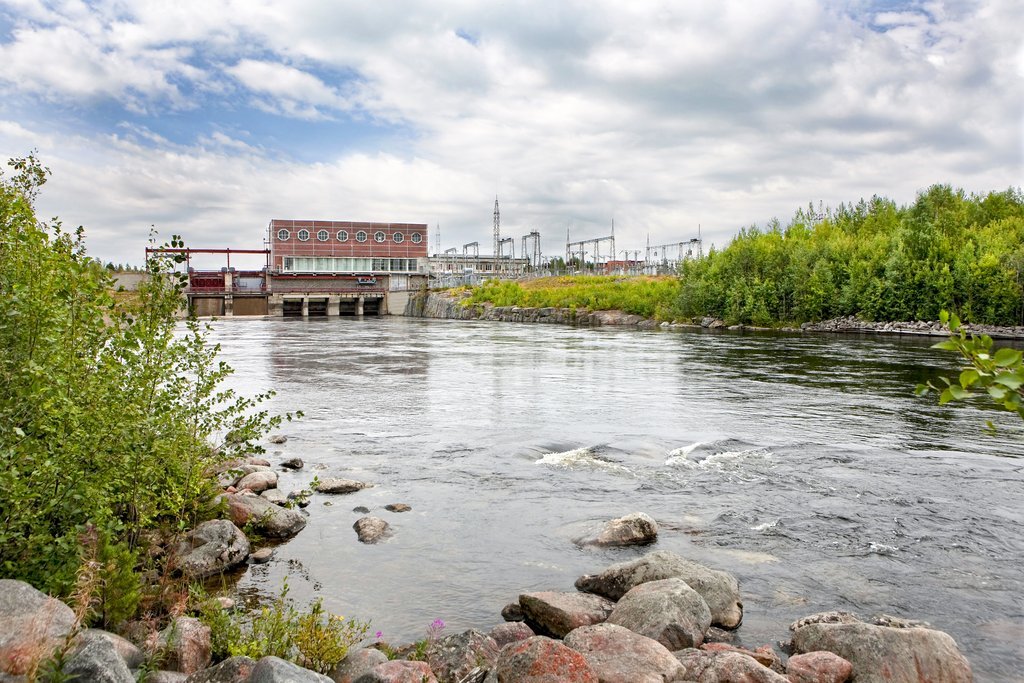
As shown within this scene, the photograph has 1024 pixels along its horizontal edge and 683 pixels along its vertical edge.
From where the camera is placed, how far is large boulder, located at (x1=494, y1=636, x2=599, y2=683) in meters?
6.33

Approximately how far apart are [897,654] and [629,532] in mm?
4442

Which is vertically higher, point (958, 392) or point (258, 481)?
point (958, 392)

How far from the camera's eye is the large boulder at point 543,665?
20.8ft

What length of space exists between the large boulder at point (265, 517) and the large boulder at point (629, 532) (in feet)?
15.4

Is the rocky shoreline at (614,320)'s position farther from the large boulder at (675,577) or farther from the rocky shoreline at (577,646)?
the rocky shoreline at (577,646)

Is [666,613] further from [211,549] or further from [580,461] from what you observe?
[580,461]

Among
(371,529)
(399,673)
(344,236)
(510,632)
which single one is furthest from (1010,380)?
(344,236)

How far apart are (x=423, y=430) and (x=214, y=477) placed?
9093 mm

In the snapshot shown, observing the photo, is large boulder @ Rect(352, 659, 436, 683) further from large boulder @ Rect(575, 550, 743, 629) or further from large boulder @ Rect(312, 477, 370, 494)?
large boulder @ Rect(312, 477, 370, 494)

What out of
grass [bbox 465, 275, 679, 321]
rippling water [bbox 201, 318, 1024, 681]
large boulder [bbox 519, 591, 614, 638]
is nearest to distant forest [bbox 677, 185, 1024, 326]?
grass [bbox 465, 275, 679, 321]

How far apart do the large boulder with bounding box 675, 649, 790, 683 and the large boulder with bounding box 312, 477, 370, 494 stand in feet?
26.8

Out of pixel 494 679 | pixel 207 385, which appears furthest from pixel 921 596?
pixel 207 385

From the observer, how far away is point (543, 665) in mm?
6391

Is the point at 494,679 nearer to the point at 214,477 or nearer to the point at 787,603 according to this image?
the point at 787,603
